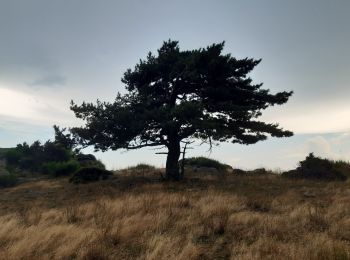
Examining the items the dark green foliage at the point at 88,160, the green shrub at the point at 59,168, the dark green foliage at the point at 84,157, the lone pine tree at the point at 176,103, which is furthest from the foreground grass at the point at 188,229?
the dark green foliage at the point at 84,157

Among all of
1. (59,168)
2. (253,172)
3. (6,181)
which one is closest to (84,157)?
(59,168)

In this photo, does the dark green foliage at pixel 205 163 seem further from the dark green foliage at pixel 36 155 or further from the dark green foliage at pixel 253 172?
the dark green foliage at pixel 36 155

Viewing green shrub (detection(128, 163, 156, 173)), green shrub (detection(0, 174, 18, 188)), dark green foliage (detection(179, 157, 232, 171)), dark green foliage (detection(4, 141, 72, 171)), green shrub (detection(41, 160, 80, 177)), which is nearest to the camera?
green shrub (detection(0, 174, 18, 188))

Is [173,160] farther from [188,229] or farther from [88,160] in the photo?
[88,160]

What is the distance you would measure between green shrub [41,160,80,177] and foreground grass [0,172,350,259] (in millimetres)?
11772

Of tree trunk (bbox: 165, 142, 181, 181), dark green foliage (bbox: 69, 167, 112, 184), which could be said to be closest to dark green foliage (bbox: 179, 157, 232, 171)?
tree trunk (bbox: 165, 142, 181, 181)

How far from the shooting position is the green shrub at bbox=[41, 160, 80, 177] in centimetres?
2712

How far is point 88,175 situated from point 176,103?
796cm

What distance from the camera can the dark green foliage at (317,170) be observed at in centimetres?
2131

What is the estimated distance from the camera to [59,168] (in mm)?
27234

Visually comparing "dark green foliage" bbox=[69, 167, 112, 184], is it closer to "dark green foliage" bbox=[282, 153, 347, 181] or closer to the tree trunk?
the tree trunk

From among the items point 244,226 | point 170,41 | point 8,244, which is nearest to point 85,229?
point 8,244

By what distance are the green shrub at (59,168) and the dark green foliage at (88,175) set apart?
407cm

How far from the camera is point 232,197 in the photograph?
1393cm
